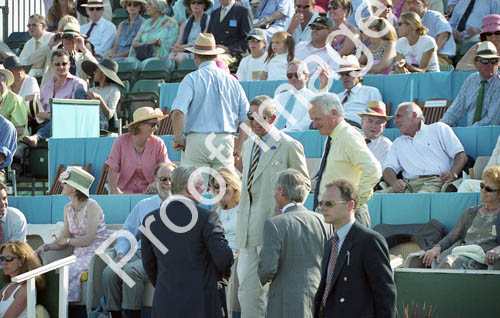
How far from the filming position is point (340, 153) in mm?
6879

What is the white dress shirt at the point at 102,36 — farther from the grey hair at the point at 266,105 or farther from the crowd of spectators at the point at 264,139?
the grey hair at the point at 266,105

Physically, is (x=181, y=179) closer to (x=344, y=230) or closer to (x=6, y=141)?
(x=344, y=230)

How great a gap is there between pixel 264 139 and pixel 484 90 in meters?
3.19

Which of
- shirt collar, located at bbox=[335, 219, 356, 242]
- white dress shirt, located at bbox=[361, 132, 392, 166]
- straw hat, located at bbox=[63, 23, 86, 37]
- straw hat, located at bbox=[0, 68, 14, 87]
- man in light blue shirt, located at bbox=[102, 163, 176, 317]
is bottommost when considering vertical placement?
man in light blue shirt, located at bbox=[102, 163, 176, 317]

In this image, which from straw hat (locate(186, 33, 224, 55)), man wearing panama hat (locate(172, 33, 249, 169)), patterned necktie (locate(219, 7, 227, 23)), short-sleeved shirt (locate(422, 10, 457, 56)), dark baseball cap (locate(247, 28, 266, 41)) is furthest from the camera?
patterned necktie (locate(219, 7, 227, 23))

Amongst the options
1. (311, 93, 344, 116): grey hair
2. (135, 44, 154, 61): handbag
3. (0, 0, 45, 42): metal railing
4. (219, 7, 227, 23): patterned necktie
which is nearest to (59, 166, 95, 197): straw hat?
(311, 93, 344, 116): grey hair

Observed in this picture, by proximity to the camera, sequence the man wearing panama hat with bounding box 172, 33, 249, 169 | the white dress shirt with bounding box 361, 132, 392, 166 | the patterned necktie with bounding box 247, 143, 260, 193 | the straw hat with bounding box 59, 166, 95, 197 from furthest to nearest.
→ 1. the white dress shirt with bounding box 361, 132, 392, 166
2. the straw hat with bounding box 59, 166, 95, 197
3. the man wearing panama hat with bounding box 172, 33, 249, 169
4. the patterned necktie with bounding box 247, 143, 260, 193

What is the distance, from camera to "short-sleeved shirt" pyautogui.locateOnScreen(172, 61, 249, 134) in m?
8.89

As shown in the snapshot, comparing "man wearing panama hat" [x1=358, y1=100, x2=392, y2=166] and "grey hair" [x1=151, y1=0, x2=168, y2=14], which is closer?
"man wearing panama hat" [x1=358, y1=100, x2=392, y2=166]

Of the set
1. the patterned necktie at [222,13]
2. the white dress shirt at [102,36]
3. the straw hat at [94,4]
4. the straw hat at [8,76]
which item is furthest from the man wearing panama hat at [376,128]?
the straw hat at [94,4]

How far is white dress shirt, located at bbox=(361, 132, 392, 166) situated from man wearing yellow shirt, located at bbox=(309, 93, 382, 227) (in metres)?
2.44

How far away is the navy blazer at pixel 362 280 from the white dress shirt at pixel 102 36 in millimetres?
9790

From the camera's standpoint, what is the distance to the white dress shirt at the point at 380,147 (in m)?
9.38

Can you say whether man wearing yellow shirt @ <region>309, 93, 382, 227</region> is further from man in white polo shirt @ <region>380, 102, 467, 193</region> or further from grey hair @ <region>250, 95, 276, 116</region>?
man in white polo shirt @ <region>380, 102, 467, 193</region>
